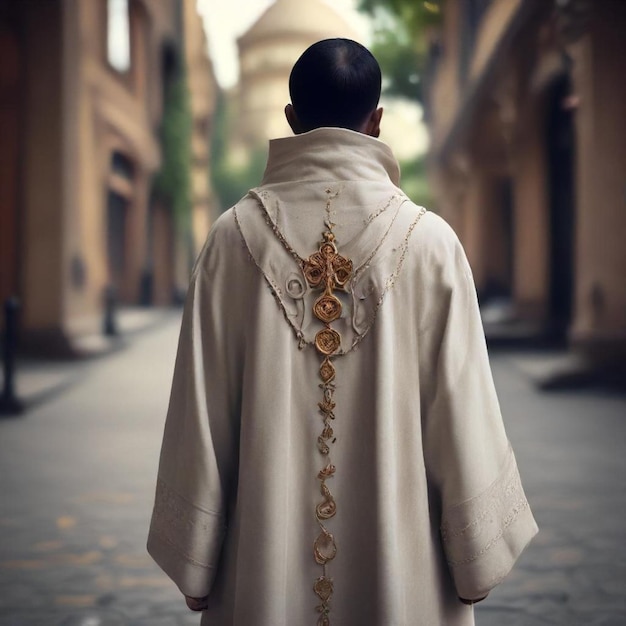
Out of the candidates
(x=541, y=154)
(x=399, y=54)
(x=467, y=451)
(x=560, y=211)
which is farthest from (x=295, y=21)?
(x=467, y=451)

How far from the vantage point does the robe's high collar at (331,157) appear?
5.50 ft

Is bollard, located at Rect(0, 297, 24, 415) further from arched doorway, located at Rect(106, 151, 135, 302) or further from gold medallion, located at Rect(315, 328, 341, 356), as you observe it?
arched doorway, located at Rect(106, 151, 135, 302)

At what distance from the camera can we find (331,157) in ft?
5.51

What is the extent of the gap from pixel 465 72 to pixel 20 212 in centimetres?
986

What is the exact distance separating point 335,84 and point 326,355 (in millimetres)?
560

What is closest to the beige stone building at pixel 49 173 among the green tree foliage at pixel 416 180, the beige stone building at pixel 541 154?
the beige stone building at pixel 541 154

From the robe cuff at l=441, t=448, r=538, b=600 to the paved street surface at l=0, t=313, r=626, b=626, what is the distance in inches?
58.7

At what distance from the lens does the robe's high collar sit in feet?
5.50

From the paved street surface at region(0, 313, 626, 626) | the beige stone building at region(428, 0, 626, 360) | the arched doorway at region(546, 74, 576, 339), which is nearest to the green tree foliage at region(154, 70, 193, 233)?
the beige stone building at region(428, 0, 626, 360)

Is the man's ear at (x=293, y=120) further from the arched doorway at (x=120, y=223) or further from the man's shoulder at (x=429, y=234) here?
the arched doorway at (x=120, y=223)

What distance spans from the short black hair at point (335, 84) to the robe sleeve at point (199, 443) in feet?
1.16

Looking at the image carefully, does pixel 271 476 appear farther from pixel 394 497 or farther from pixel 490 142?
pixel 490 142

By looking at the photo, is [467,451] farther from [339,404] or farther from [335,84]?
[335,84]

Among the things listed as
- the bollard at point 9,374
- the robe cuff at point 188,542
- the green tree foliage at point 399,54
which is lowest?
the bollard at point 9,374
